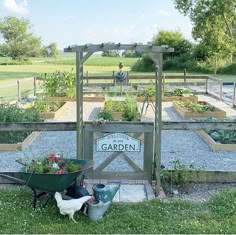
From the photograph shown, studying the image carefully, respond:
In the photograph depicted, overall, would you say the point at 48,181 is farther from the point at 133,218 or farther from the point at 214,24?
the point at 214,24

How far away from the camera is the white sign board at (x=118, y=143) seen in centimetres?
452

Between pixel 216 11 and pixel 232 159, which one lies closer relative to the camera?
pixel 232 159

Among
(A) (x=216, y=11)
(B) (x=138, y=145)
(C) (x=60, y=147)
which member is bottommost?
(C) (x=60, y=147)

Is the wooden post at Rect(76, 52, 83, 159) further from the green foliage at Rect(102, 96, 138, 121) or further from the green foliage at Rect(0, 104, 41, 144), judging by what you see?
the green foliage at Rect(102, 96, 138, 121)

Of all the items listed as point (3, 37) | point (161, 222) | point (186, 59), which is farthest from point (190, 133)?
point (3, 37)

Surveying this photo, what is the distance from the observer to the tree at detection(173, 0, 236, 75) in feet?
88.4

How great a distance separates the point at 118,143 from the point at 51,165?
3.06 ft

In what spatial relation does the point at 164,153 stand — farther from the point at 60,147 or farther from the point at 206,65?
the point at 206,65

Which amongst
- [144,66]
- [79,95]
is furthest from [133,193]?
[144,66]

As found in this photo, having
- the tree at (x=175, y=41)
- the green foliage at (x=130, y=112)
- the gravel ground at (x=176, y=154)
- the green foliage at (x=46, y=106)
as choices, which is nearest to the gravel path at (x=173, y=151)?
the gravel ground at (x=176, y=154)

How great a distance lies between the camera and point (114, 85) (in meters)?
16.7

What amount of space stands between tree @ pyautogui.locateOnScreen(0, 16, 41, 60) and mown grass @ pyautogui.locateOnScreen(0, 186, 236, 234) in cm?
6394

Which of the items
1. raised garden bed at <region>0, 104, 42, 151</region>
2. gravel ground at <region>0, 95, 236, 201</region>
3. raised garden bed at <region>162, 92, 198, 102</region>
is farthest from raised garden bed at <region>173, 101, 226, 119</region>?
raised garden bed at <region>0, 104, 42, 151</region>

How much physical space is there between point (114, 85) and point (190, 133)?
8614 mm
